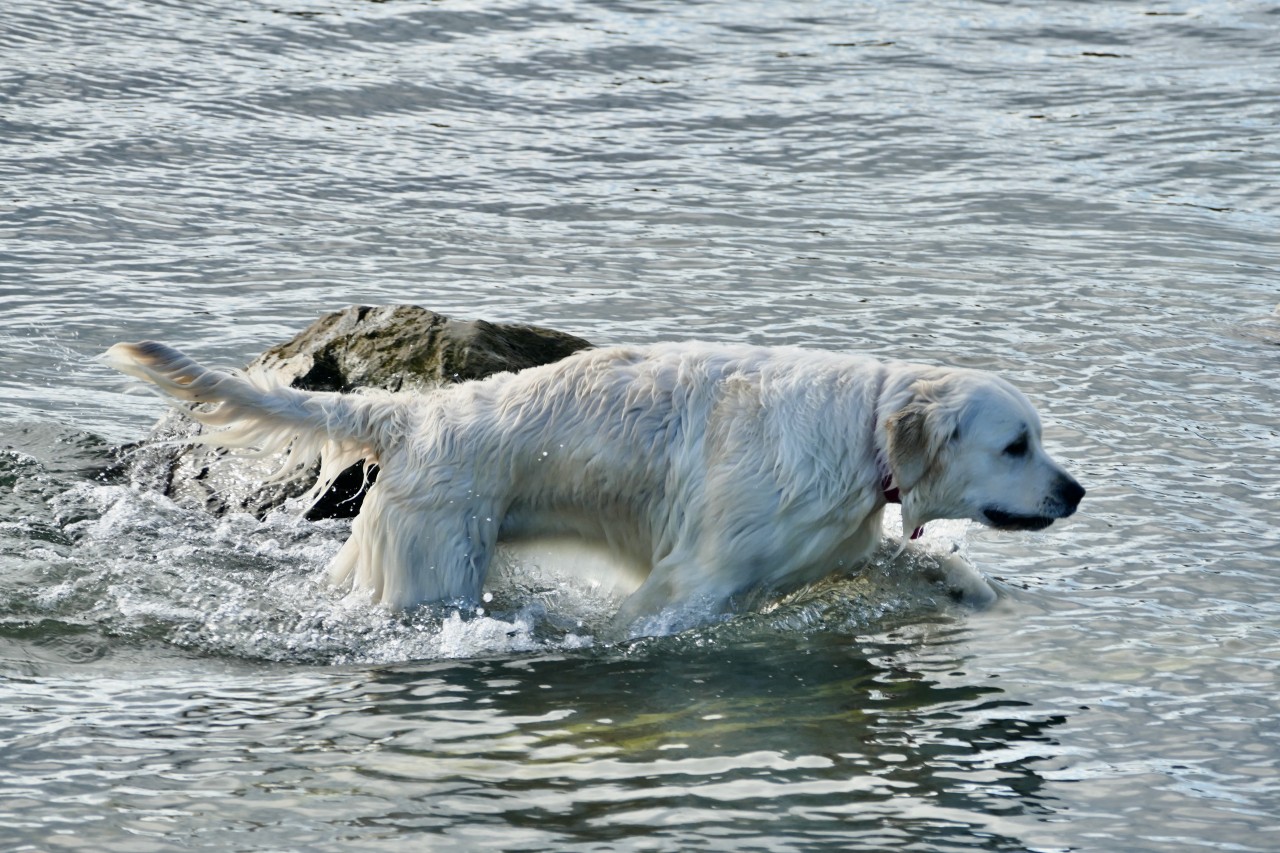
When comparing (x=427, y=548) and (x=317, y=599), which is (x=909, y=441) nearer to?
(x=427, y=548)

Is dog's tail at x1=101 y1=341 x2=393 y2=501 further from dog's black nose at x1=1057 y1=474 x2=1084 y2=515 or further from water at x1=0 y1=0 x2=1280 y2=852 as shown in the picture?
dog's black nose at x1=1057 y1=474 x2=1084 y2=515

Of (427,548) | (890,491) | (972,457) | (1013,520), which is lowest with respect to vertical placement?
(427,548)

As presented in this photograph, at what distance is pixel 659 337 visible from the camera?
10.2 meters

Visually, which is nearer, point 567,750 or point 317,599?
point 567,750

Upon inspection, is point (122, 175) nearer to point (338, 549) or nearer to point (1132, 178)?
point (338, 549)

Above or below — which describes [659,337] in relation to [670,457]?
below

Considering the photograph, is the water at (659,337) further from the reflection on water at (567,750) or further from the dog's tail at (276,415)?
the dog's tail at (276,415)

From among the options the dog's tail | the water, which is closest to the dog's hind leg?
the water

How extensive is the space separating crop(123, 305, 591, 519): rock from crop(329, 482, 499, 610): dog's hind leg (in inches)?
48.0

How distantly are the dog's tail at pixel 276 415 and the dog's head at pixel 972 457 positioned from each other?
2.10 metres

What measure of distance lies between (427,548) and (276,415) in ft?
2.75

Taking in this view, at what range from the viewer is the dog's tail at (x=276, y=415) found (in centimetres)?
649

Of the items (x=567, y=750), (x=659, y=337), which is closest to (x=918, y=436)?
(x=567, y=750)

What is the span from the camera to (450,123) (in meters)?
15.2
